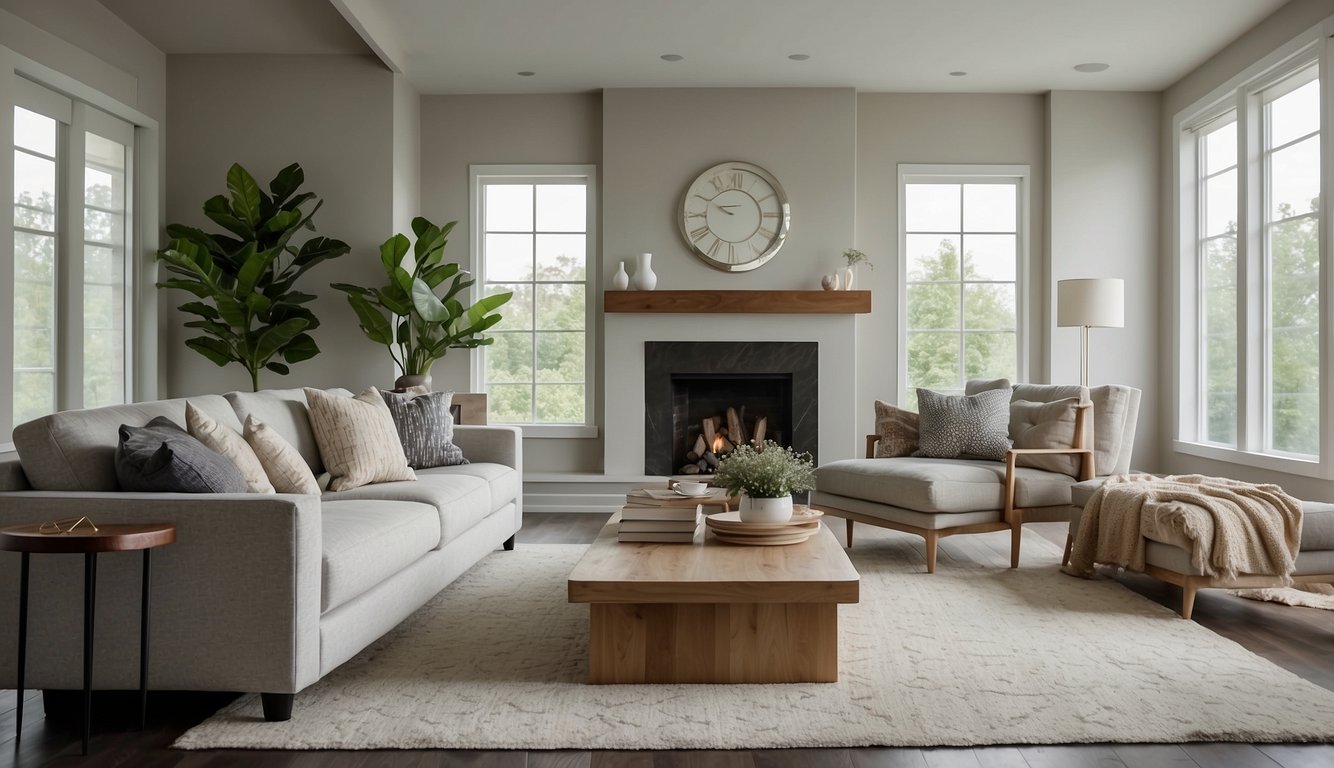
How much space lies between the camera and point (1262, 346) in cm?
541

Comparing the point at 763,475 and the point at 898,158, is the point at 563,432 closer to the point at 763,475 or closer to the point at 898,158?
the point at 898,158

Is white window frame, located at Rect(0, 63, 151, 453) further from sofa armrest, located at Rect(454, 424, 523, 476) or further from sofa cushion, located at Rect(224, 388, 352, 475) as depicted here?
sofa armrest, located at Rect(454, 424, 523, 476)

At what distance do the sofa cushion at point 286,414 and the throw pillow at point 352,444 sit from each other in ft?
0.21

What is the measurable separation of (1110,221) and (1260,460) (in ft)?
6.43

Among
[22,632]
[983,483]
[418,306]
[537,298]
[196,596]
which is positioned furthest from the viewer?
[537,298]

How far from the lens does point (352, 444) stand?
153 inches

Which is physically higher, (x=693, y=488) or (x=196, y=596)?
(x=693, y=488)

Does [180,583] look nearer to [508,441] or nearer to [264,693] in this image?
[264,693]

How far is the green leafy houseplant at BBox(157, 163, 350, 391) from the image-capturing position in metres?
5.50

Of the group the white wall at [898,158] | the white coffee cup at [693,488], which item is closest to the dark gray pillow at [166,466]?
the white coffee cup at [693,488]

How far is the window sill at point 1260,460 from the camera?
15.7 ft

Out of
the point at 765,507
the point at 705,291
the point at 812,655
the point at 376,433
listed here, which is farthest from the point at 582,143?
the point at 812,655

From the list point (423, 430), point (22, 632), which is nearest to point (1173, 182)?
point (423, 430)

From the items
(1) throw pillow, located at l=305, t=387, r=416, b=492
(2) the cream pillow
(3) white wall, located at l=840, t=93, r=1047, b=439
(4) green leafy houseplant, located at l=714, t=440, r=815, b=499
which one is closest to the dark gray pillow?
(2) the cream pillow
